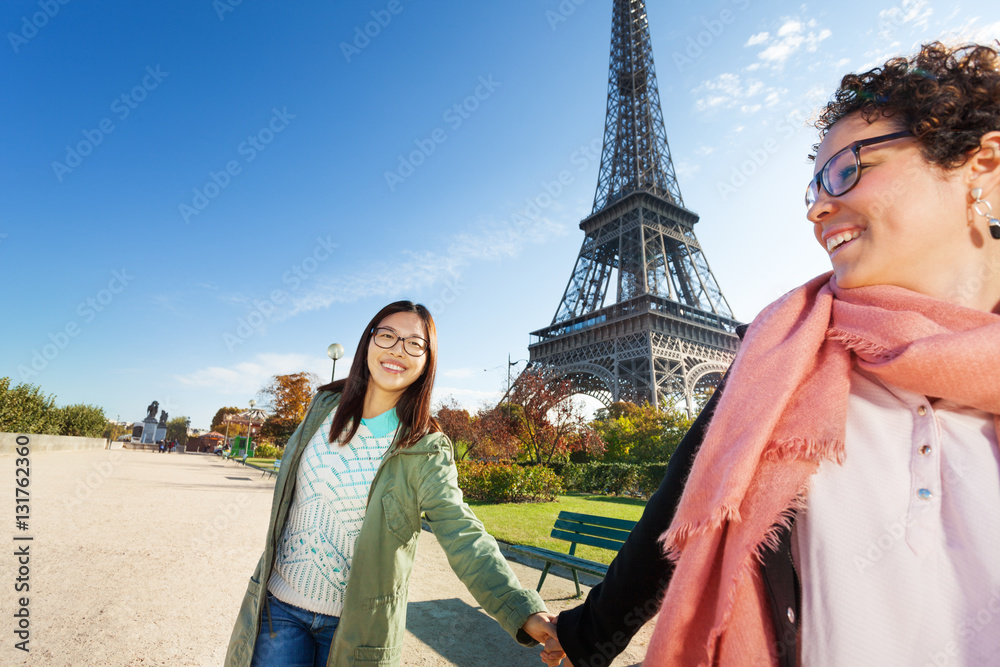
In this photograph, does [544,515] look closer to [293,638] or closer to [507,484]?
[507,484]

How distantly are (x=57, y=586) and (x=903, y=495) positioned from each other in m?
6.27

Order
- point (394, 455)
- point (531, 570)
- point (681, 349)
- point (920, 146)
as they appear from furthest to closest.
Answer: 1. point (681, 349)
2. point (531, 570)
3. point (394, 455)
4. point (920, 146)

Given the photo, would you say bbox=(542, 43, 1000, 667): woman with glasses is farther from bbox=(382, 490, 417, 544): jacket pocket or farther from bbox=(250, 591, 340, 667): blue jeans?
bbox=(250, 591, 340, 667): blue jeans

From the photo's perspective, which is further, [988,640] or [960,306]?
[960,306]

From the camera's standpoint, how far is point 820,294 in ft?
3.81

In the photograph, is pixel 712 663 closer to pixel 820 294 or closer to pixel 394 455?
pixel 820 294

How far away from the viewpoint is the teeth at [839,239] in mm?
1102

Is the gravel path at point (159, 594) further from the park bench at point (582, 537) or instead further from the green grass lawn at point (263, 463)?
the green grass lawn at point (263, 463)

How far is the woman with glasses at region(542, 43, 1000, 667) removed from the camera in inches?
33.0

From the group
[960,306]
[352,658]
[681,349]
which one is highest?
[681,349]

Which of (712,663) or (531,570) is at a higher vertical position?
(712,663)

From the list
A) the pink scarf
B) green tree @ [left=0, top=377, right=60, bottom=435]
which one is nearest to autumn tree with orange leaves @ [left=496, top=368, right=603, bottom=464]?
the pink scarf

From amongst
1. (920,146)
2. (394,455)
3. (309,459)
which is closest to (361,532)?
(394,455)

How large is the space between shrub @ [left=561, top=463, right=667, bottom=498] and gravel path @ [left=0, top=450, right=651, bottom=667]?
855cm
